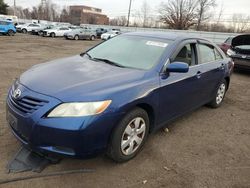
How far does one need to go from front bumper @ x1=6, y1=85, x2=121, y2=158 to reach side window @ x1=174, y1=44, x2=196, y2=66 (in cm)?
165

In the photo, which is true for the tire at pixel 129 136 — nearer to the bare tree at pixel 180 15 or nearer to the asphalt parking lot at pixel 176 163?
the asphalt parking lot at pixel 176 163

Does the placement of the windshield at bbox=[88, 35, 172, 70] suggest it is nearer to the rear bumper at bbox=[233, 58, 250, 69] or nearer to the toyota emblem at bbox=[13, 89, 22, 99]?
the toyota emblem at bbox=[13, 89, 22, 99]

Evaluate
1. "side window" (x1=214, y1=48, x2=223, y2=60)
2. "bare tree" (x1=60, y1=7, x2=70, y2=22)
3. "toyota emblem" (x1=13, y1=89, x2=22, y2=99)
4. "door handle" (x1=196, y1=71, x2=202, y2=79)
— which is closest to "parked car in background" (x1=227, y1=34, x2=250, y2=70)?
"side window" (x1=214, y1=48, x2=223, y2=60)

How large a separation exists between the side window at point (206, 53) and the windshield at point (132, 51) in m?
0.93

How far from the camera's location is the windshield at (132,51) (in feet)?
12.0

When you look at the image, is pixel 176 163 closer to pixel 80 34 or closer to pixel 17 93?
pixel 17 93

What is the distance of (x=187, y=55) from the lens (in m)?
4.16

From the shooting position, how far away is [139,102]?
121 inches

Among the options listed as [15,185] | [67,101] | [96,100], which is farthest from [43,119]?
A: [15,185]

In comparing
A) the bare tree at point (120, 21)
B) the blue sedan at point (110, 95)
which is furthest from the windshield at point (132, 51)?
the bare tree at point (120, 21)

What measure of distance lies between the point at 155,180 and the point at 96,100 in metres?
1.15

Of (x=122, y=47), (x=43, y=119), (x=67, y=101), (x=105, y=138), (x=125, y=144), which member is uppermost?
(x=122, y=47)

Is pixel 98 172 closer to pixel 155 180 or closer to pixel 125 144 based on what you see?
pixel 125 144

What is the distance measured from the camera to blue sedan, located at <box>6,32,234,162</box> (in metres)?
2.63
